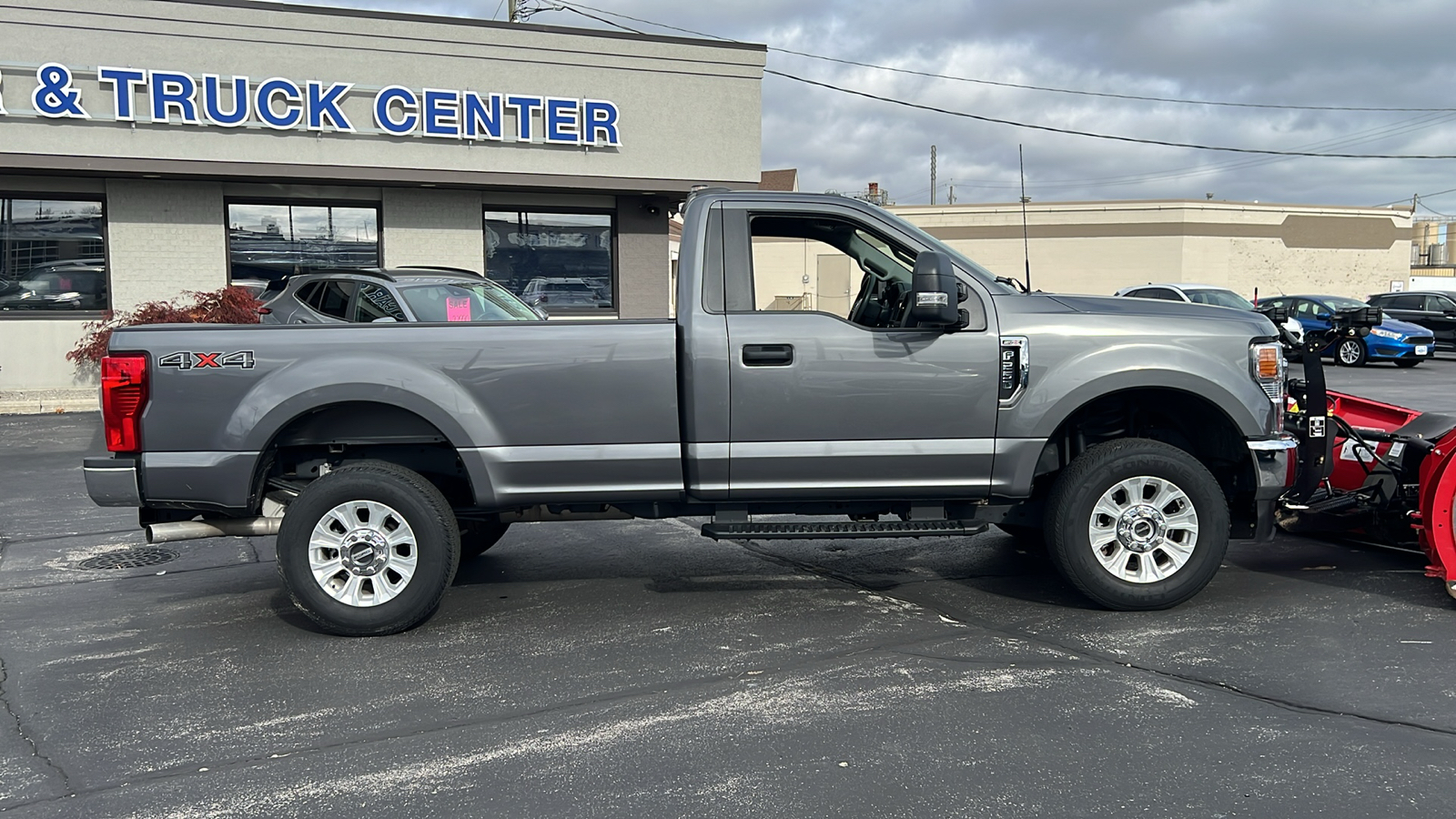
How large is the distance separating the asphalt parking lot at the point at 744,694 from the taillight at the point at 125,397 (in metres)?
0.46

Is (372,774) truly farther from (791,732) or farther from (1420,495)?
(1420,495)

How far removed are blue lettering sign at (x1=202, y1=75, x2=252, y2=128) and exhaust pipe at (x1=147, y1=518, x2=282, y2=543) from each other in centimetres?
1124

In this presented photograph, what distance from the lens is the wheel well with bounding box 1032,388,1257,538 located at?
5.71m

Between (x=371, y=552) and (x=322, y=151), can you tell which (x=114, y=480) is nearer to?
(x=371, y=552)

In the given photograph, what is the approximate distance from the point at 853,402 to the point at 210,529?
321cm

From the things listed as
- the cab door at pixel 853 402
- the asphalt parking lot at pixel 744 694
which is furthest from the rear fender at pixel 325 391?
the cab door at pixel 853 402

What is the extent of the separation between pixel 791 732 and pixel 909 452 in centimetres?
182

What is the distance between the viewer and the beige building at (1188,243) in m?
42.4

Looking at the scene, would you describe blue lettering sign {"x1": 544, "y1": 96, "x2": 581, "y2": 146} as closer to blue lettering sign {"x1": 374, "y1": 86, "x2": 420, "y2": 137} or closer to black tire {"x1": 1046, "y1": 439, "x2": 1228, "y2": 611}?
blue lettering sign {"x1": 374, "y1": 86, "x2": 420, "y2": 137}

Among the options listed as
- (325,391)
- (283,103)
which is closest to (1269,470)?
(325,391)

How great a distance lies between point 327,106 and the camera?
50.7 ft

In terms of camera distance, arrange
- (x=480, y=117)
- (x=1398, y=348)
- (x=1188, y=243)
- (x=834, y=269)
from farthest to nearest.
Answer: (x=1188, y=243) → (x=1398, y=348) → (x=480, y=117) → (x=834, y=269)

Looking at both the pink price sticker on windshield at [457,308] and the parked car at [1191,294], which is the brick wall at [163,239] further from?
the parked car at [1191,294]

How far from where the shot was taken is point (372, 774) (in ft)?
12.6
